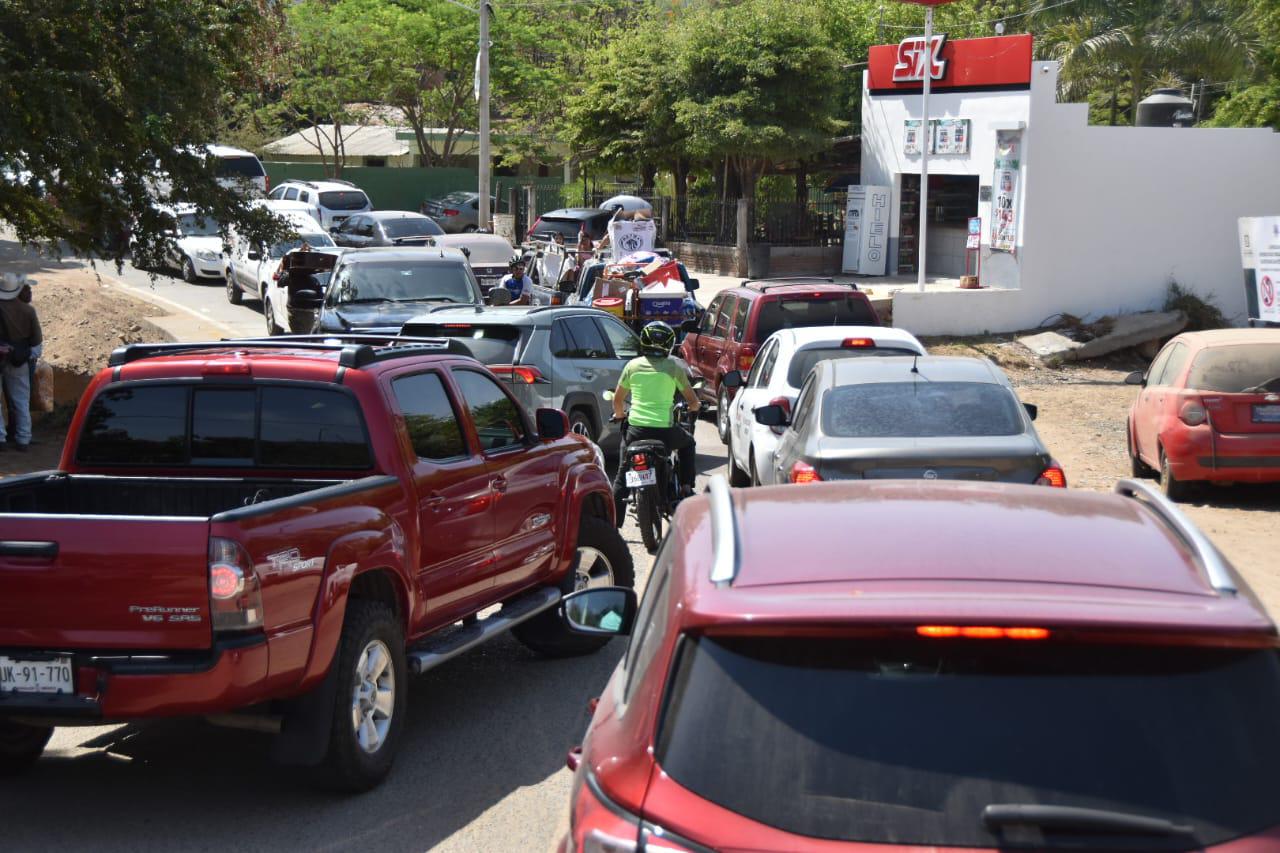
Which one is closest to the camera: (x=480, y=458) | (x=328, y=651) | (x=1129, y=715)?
(x=1129, y=715)

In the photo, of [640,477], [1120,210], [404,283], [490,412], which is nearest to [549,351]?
[640,477]

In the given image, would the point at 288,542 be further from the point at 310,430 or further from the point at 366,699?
the point at 310,430

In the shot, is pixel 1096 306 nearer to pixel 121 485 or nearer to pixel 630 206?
pixel 630 206

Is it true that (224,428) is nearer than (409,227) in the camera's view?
Yes

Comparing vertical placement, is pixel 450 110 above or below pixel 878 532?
above

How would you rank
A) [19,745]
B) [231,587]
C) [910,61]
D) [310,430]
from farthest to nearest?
1. [910,61]
2. [310,430]
3. [19,745]
4. [231,587]

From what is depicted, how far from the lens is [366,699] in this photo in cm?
654

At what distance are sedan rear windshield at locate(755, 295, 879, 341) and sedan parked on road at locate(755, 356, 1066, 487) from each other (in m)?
6.42

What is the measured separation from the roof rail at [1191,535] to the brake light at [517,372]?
1015 centimetres

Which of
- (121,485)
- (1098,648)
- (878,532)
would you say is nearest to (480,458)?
(121,485)

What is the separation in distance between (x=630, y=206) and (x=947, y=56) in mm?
8428

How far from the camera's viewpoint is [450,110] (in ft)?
175

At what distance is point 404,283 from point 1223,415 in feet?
33.3

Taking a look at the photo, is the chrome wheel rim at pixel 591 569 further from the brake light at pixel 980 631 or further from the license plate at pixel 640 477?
the brake light at pixel 980 631
